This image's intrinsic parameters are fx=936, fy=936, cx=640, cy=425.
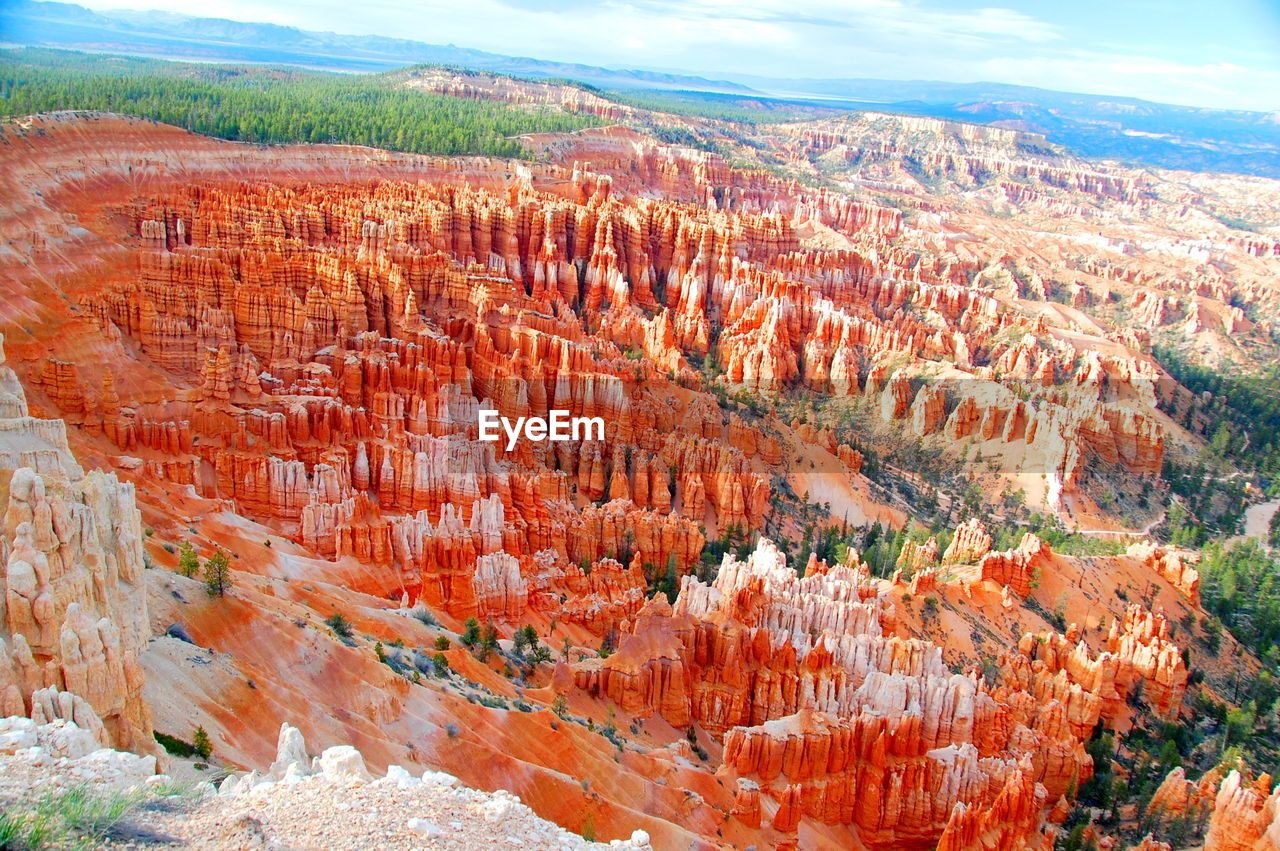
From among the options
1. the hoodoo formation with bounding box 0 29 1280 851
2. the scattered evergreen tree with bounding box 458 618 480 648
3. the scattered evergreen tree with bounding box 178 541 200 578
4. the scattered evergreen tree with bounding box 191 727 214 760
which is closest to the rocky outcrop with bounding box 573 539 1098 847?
the hoodoo formation with bounding box 0 29 1280 851

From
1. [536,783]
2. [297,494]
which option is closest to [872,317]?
[297,494]

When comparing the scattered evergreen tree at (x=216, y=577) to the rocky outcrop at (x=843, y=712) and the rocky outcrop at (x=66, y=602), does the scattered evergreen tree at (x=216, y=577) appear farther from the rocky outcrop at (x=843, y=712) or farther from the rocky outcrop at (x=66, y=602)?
the rocky outcrop at (x=843, y=712)

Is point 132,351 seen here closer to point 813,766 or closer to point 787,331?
point 813,766

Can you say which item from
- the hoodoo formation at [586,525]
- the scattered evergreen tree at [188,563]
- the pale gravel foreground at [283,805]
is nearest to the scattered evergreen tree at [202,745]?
the hoodoo formation at [586,525]

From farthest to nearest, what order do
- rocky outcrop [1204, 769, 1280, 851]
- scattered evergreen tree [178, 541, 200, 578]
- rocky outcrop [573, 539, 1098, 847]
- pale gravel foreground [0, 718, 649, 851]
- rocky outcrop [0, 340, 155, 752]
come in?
rocky outcrop [573, 539, 1098, 847]
rocky outcrop [1204, 769, 1280, 851]
scattered evergreen tree [178, 541, 200, 578]
rocky outcrop [0, 340, 155, 752]
pale gravel foreground [0, 718, 649, 851]

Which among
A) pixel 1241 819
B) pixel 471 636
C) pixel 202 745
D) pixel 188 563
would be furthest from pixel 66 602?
pixel 1241 819

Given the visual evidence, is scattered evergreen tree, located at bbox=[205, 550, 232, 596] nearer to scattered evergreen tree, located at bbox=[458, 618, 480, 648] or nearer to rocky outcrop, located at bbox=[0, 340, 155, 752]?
rocky outcrop, located at bbox=[0, 340, 155, 752]

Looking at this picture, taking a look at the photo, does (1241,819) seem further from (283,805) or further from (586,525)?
(586,525)
